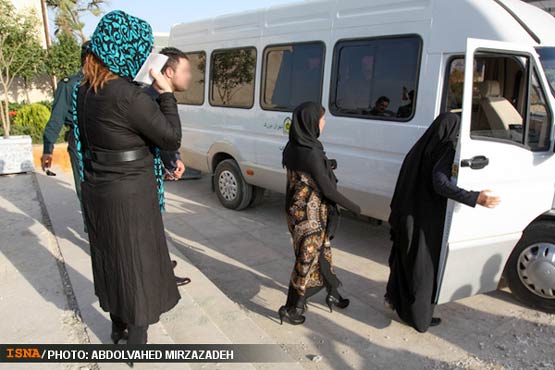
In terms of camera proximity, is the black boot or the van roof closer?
the black boot

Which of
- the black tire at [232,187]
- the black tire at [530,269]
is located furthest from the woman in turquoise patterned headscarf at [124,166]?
the black tire at [232,187]

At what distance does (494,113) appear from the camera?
3600mm

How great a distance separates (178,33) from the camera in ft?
23.7

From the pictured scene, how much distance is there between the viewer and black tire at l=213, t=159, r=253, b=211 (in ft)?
20.5

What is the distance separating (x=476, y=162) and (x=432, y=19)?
4.97 feet

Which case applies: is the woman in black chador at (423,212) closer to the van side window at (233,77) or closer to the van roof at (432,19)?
the van roof at (432,19)

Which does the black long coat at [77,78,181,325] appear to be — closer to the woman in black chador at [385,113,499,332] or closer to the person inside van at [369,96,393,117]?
the woman in black chador at [385,113,499,332]

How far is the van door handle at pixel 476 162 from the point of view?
2915 mm

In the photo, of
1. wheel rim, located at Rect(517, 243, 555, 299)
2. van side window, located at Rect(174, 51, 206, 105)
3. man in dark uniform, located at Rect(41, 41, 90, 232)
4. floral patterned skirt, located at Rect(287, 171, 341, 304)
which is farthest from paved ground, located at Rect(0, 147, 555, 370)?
van side window, located at Rect(174, 51, 206, 105)

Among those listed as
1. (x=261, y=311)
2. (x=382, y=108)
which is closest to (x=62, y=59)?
(x=382, y=108)

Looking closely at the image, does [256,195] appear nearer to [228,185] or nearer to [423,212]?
[228,185]

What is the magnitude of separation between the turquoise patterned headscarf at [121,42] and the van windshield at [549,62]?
3.12 meters

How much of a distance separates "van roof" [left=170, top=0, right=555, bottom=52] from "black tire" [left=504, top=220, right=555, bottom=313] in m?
1.54

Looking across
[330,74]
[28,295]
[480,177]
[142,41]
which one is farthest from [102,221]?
[330,74]
